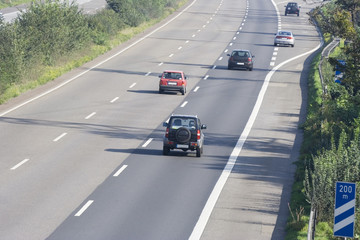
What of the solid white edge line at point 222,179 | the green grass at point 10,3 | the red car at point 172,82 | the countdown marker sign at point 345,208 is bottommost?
the green grass at point 10,3

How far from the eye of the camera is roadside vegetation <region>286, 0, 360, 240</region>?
2206cm

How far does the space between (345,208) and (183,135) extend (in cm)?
1594

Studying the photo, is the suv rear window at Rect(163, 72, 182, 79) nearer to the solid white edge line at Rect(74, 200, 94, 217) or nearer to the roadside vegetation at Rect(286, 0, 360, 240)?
the roadside vegetation at Rect(286, 0, 360, 240)

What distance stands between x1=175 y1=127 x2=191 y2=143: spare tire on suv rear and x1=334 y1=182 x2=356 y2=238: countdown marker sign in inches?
623

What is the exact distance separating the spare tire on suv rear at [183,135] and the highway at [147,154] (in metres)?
0.80

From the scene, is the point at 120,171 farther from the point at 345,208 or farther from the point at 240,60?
the point at 240,60

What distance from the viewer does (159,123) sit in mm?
40094

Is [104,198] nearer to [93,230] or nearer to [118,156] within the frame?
[93,230]

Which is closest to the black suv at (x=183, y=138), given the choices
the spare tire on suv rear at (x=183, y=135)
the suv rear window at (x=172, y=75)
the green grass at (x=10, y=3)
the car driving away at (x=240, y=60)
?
the spare tire on suv rear at (x=183, y=135)

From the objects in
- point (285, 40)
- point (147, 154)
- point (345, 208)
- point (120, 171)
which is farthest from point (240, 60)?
point (345, 208)

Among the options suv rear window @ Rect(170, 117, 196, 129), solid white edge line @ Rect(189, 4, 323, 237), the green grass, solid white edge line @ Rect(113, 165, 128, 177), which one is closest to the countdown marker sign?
solid white edge line @ Rect(189, 4, 323, 237)

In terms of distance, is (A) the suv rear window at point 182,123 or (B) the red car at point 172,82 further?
(B) the red car at point 172,82

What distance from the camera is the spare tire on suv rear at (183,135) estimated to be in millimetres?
31656

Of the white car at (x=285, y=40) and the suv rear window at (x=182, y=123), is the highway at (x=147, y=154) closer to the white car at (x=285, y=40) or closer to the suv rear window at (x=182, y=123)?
the suv rear window at (x=182, y=123)
